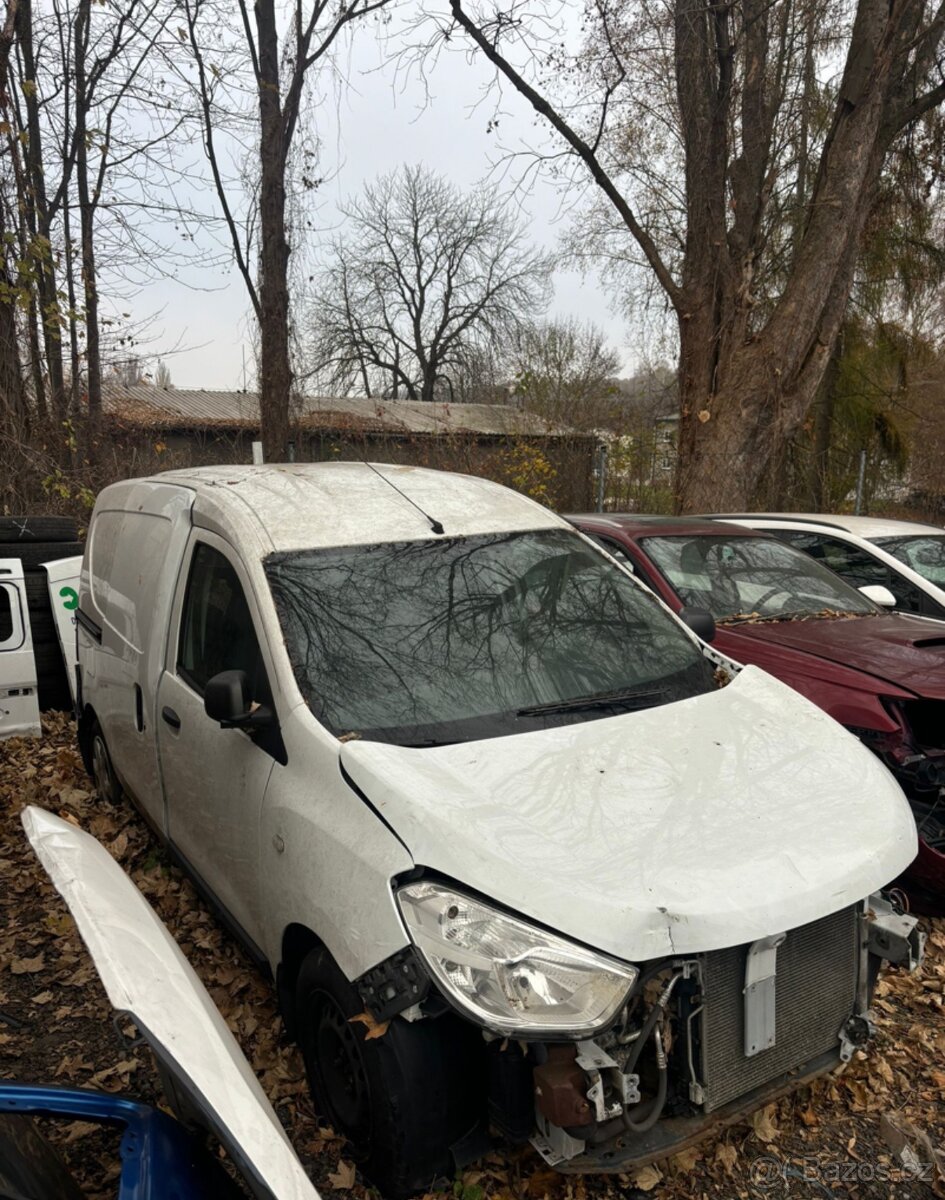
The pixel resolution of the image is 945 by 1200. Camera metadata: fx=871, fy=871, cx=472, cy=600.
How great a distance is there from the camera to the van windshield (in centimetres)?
282

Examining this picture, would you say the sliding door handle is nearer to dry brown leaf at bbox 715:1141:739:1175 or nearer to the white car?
dry brown leaf at bbox 715:1141:739:1175

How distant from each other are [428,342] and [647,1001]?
41.0 meters

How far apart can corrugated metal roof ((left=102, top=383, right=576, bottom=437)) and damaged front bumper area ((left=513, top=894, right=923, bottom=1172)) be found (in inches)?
497

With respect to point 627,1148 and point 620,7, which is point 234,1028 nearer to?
point 627,1148

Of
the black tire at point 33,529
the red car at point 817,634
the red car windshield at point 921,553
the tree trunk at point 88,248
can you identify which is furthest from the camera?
the tree trunk at point 88,248

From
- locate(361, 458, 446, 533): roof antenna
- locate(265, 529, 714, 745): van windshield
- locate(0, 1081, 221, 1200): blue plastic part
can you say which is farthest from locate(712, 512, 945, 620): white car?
locate(0, 1081, 221, 1200): blue plastic part

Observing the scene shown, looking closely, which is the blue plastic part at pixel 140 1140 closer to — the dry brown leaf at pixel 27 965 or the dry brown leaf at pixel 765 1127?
the dry brown leaf at pixel 765 1127

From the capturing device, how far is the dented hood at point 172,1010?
62.6 inches

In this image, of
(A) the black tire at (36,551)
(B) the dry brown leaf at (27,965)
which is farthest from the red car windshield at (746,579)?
(A) the black tire at (36,551)

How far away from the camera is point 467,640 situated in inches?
123

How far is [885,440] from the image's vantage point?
20.5 meters

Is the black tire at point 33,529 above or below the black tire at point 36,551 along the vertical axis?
above

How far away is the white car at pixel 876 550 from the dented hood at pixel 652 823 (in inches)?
168

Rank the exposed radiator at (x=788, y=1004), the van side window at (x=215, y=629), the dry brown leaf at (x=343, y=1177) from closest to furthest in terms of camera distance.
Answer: the exposed radiator at (x=788, y=1004) → the dry brown leaf at (x=343, y=1177) → the van side window at (x=215, y=629)
